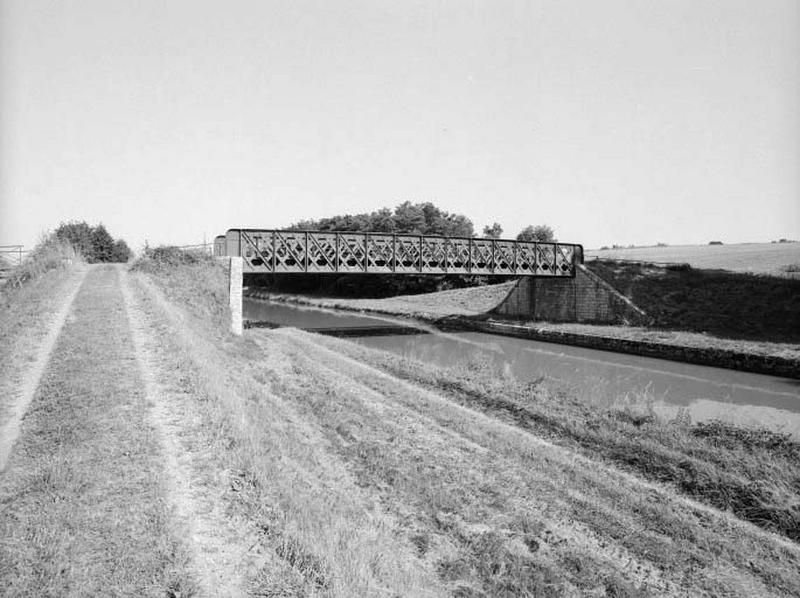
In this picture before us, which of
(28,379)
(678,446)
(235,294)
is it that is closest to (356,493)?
(28,379)

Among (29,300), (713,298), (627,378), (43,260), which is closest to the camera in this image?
(29,300)

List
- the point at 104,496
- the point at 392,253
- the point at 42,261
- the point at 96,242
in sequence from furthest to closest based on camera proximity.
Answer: the point at 96,242 < the point at 392,253 < the point at 42,261 < the point at 104,496

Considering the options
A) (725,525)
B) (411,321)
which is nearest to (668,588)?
(725,525)

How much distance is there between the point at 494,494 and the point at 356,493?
2.28 m

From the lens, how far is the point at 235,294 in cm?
2639

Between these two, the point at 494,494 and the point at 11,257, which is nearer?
the point at 494,494

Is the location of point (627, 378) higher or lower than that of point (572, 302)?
lower

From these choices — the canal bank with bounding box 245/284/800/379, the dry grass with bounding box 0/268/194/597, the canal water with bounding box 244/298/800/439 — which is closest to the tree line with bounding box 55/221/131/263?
the canal bank with bounding box 245/284/800/379

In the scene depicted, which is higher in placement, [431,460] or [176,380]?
[176,380]

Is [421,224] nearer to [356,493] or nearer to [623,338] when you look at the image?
[623,338]

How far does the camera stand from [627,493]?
29.2 feet

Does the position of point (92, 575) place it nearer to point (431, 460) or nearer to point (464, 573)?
point (464, 573)

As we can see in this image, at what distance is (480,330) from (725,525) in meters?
34.6

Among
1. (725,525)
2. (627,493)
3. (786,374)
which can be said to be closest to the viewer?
(725,525)
